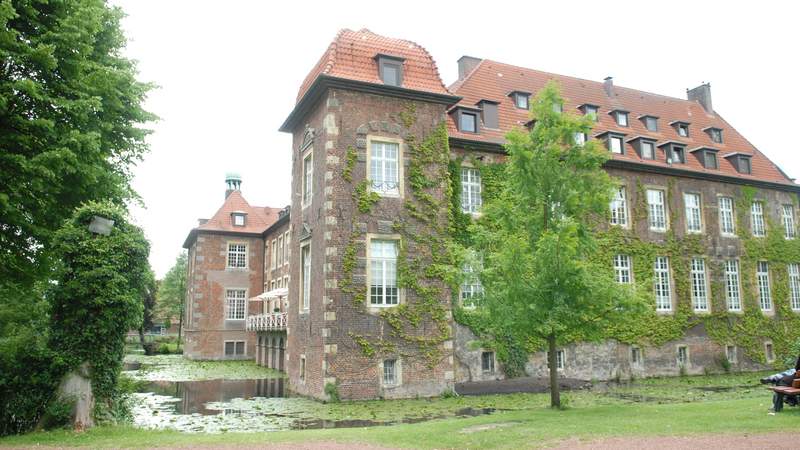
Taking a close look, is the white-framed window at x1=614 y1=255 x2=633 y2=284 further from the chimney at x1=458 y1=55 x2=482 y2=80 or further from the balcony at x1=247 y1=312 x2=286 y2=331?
the balcony at x1=247 y1=312 x2=286 y2=331

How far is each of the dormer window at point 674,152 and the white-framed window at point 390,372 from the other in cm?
1694

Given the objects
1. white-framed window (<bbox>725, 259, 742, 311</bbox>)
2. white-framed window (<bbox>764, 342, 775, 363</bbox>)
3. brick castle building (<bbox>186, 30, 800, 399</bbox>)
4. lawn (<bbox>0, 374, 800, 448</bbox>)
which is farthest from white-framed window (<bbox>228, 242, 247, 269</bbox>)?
white-framed window (<bbox>764, 342, 775, 363</bbox>)

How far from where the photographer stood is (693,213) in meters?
28.4

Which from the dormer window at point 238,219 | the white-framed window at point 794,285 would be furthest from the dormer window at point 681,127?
the dormer window at point 238,219

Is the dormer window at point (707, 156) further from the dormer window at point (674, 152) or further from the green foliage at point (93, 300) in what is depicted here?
the green foliage at point (93, 300)

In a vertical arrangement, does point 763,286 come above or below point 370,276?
above

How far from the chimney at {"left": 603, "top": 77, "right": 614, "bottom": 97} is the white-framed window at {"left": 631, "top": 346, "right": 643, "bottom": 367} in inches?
519

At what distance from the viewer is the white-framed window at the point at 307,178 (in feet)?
70.9

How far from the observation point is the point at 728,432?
416 inches

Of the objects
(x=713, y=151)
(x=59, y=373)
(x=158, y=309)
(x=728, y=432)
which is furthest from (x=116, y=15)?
(x=158, y=309)

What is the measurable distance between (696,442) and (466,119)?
16.4 metres

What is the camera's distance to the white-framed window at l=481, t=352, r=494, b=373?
22.6 m

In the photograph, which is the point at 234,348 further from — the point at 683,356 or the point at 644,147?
the point at 644,147

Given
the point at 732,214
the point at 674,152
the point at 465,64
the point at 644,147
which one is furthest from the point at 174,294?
the point at 732,214
